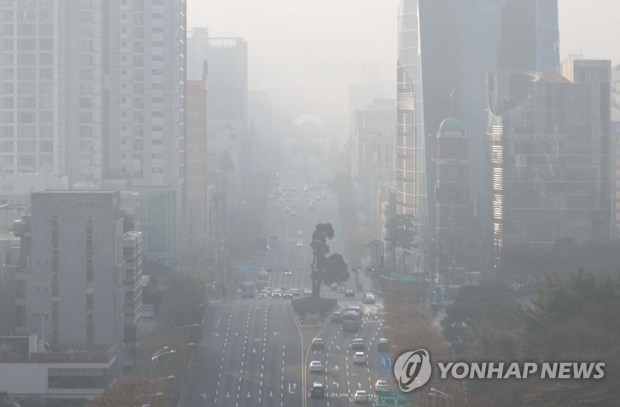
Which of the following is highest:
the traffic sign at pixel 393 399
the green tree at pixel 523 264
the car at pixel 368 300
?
the green tree at pixel 523 264

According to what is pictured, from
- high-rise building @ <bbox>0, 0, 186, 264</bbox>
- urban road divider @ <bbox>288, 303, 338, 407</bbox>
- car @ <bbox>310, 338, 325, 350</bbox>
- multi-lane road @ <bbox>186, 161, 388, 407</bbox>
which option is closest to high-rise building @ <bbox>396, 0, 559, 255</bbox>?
multi-lane road @ <bbox>186, 161, 388, 407</bbox>

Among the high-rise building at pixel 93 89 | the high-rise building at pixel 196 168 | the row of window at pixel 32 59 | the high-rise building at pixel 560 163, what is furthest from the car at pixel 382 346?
the high-rise building at pixel 196 168

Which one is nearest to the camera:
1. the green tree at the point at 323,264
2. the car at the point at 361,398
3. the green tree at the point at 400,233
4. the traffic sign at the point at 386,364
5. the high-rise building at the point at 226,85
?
the car at the point at 361,398

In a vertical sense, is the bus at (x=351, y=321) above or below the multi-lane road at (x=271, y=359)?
above

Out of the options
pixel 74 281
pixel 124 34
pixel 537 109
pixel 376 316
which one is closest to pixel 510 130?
pixel 537 109

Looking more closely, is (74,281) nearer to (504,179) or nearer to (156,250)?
(156,250)

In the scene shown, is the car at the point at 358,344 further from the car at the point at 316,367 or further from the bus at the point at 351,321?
the car at the point at 316,367

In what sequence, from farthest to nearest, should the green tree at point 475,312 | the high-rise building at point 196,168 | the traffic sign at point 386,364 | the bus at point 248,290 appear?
the high-rise building at point 196,168 → the bus at point 248,290 → the green tree at point 475,312 → the traffic sign at point 386,364

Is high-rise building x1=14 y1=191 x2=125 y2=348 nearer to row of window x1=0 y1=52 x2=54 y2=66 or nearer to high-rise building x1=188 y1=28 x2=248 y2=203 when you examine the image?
row of window x1=0 y1=52 x2=54 y2=66

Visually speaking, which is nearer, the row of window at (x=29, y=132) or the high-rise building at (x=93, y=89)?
the high-rise building at (x=93, y=89)
